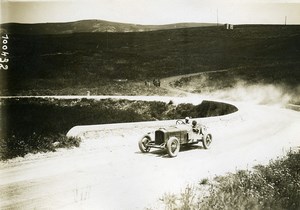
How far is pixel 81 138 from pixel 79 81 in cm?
2232

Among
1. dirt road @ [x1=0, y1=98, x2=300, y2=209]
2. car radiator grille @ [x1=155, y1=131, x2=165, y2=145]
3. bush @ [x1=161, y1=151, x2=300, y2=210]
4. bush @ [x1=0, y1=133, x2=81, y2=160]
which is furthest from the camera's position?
car radiator grille @ [x1=155, y1=131, x2=165, y2=145]

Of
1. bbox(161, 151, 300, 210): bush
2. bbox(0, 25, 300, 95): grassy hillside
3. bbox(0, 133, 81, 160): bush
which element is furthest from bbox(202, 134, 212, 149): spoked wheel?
bbox(0, 133, 81, 160): bush

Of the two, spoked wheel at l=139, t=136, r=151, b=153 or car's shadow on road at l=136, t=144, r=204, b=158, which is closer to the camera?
car's shadow on road at l=136, t=144, r=204, b=158

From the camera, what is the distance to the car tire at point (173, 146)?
10.5 metres

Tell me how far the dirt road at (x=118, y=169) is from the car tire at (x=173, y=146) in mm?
197

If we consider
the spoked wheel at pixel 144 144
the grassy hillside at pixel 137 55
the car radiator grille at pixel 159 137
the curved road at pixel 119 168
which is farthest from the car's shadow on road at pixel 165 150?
the grassy hillside at pixel 137 55

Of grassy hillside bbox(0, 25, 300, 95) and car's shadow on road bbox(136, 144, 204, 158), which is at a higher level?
grassy hillside bbox(0, 25, 300, 95)

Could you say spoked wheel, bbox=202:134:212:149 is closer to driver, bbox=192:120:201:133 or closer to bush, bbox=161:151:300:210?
driver, bbox=192:120:201:133

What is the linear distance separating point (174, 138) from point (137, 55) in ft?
73.2

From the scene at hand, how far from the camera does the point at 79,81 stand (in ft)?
110

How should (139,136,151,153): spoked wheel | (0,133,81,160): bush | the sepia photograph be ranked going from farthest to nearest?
(139,136,151,153): spoked wheel → (0,133,81,160): bush → the sepia photograph

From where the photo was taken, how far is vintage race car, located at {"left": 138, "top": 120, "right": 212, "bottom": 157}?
35.4 ft

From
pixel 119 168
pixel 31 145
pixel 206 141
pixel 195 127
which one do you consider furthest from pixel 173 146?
pixel 31 145

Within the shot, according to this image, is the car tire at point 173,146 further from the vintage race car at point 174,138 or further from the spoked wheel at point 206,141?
the spoked wheel at point 206,141
